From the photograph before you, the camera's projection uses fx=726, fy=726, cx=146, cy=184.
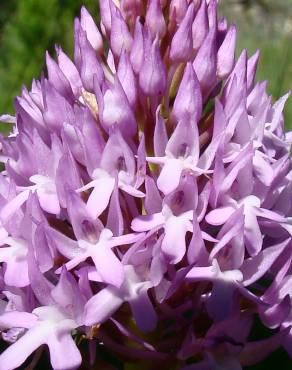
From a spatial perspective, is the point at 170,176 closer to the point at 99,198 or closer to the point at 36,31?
the point at 99,198

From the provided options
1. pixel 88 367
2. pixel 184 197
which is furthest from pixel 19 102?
pixel 88 367

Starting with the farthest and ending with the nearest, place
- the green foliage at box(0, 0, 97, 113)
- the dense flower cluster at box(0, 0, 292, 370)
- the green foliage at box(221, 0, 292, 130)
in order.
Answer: the green foliage at box(0, 0, 97, 113) < the green foliage at box(221, 0, 292, 130) < the dense flower cluster at box(0, 0, 292, 370)

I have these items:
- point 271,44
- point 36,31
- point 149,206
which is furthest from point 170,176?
point 36,31

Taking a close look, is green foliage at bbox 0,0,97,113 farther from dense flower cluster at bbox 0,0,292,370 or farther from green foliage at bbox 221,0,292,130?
dense flower cluster at bbox 0,0,292,370

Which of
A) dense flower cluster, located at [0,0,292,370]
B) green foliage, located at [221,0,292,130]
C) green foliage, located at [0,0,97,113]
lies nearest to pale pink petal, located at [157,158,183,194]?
dense flower cluster, located at [0,0,292,370]

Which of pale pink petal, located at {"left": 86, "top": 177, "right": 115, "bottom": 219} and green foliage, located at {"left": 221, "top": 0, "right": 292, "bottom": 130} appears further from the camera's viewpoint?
green foliage, located at {"left": 221, "top": 0, "right": 292, "bottom": 130}

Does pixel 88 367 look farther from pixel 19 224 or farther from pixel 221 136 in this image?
pixel 221 136

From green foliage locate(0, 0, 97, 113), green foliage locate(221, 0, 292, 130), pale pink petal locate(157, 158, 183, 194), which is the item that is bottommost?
green foliage locate(221, 0, 292, 130)

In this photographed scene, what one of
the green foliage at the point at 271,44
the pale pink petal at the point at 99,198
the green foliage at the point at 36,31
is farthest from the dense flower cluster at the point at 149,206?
the green foliage at the point at 36,31

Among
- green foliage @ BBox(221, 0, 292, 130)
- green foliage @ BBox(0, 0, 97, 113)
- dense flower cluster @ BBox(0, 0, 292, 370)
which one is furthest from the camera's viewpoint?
green foliage @ BBox(0, 0, 97, 113)
